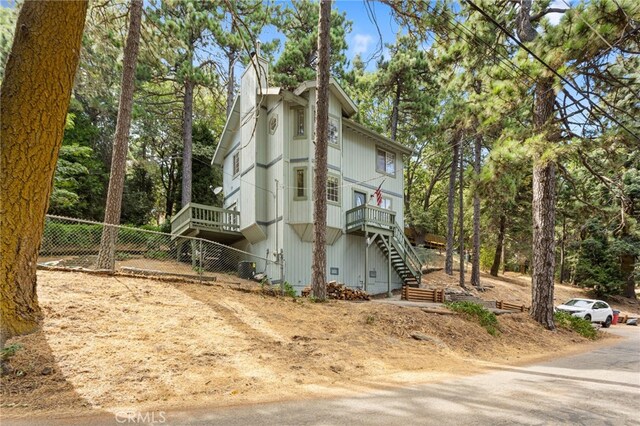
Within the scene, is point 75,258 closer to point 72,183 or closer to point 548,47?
point 72,183

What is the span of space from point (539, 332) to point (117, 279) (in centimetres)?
1152

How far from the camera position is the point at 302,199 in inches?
656

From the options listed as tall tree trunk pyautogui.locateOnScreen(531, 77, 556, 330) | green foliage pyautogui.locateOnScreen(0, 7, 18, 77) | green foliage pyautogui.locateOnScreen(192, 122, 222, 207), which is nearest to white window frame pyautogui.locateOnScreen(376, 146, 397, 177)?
tall tree trunk pyautogui.locateOnScreen(531, 77, 556, 330)

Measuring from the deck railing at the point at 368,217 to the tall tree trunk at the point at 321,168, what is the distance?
22.4 ft

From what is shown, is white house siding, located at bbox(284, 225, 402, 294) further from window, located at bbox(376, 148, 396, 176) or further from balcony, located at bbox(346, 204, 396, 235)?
window, located at bbox(376, 148, 396, 176)

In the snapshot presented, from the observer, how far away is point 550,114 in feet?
39.1

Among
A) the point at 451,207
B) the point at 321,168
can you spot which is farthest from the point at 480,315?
the point at 451,207

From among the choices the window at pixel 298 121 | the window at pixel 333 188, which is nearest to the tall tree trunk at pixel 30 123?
the window at pixel 298 121

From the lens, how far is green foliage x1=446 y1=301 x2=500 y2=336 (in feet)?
34.0

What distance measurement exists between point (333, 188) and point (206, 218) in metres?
6.21

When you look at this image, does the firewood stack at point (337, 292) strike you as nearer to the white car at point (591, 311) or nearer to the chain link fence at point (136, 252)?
the chain link fence at point (136, 252)

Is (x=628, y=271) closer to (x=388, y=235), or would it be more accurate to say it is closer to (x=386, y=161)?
(x=386, y=161)

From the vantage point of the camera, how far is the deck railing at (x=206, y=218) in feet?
57.4

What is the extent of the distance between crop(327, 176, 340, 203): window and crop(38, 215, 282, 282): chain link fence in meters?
5.77
